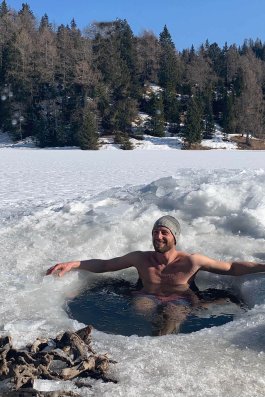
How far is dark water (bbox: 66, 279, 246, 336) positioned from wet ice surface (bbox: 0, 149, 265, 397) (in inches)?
5.3

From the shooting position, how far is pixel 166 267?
4664 mm

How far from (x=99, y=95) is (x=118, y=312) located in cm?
4425

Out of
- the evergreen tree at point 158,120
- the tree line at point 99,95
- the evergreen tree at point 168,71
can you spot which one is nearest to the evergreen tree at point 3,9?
the tree line at point 99,95

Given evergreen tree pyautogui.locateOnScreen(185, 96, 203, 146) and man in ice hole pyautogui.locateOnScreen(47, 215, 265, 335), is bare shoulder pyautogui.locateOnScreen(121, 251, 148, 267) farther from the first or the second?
evergreen tree pyautogui.locateOnScreen(185, 96, 203, 146)

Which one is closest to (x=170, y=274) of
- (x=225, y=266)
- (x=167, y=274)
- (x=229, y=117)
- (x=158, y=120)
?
→ (x=167, y=274)

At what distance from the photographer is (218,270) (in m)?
4.61

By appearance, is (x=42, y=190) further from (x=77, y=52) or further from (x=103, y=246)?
(x=77, y=52)

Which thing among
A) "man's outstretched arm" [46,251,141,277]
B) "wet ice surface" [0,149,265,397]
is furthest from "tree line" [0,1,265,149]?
"man's outstretched arm" [46,251,141,277]

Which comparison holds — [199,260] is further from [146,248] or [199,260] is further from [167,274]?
[146,248]

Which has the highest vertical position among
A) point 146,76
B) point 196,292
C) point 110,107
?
point 146,76

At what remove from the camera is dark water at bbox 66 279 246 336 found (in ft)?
12.9

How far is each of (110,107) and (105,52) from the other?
27.6ft

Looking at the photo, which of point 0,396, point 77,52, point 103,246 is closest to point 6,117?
point 77,52

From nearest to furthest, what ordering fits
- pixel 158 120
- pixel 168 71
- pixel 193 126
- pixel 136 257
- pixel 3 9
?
1. pixel 136 257
2. pixel 193 126
3. pixel 158 120
4. pixel 168 71
5. pixel 3 9
